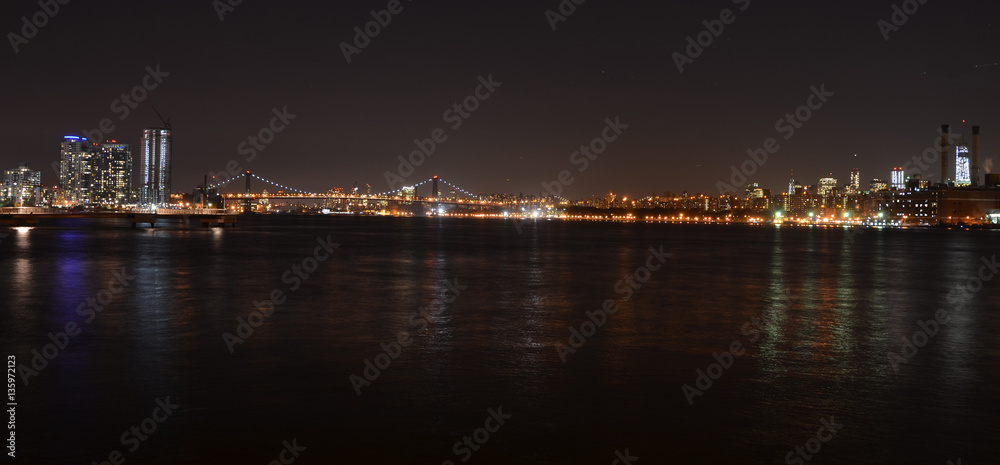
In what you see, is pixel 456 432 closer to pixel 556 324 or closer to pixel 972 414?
pixel 972 414

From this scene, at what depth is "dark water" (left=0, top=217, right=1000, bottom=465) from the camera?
6.72 m

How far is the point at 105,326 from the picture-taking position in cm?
1298

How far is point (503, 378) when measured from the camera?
9195mm

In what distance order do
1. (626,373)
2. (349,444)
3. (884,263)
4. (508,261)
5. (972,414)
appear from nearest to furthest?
1. (349,444)
2. (972,414)
3. (626,373)
4. (508,261)
5. (884,263)

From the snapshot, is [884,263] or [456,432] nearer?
[456,432]

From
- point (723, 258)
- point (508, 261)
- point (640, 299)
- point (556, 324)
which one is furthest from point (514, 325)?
point (723, 258)

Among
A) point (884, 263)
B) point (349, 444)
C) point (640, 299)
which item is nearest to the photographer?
point (349, 444)

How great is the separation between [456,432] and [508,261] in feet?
84.5

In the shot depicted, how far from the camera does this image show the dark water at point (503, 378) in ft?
22.1

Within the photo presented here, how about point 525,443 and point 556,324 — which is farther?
point 556,324

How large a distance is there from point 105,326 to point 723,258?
96.6 ft

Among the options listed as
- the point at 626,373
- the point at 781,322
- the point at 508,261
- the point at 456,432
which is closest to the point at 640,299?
the point at 781,322

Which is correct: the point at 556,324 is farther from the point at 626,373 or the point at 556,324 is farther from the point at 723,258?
the point at 723,258

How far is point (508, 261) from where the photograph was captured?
108 ft
